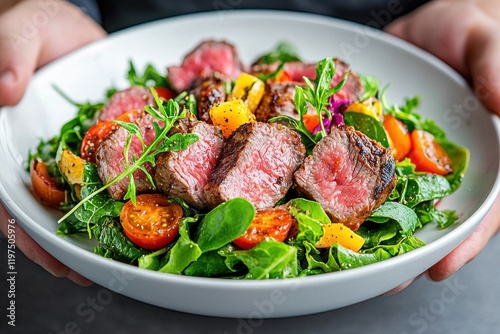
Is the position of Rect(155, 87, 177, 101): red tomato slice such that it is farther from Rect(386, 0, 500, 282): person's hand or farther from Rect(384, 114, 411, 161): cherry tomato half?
Rect(386, 0, 500, 282): person's hand

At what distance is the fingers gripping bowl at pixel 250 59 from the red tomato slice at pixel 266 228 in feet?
0.93

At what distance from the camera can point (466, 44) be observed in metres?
4.25

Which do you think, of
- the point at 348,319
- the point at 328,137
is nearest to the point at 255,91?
the point at 328,137

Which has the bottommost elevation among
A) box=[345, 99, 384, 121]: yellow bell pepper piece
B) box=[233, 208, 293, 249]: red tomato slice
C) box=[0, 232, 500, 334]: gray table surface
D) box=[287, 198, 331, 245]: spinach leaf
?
box=[0, 232, 500, 334]: gray table surface

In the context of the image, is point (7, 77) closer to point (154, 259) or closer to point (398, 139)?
point (154, 259)

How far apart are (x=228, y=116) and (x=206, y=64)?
1.02 m

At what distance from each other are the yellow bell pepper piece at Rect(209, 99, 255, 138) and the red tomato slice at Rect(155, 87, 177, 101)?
0.80m

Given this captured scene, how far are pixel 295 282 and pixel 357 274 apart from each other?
0.26m

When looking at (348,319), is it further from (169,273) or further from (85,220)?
(85,220)

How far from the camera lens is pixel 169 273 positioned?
254cm

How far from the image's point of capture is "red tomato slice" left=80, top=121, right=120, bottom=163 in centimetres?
321

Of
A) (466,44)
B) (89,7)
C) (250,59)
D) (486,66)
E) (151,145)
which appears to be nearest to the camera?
(151,145)

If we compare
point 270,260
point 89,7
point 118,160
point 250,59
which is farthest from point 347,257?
point 89,7

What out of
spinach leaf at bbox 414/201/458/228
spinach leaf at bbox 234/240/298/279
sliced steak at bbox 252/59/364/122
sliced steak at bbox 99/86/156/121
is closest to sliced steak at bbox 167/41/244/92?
sliced steak at bbox 252/59/364/122
